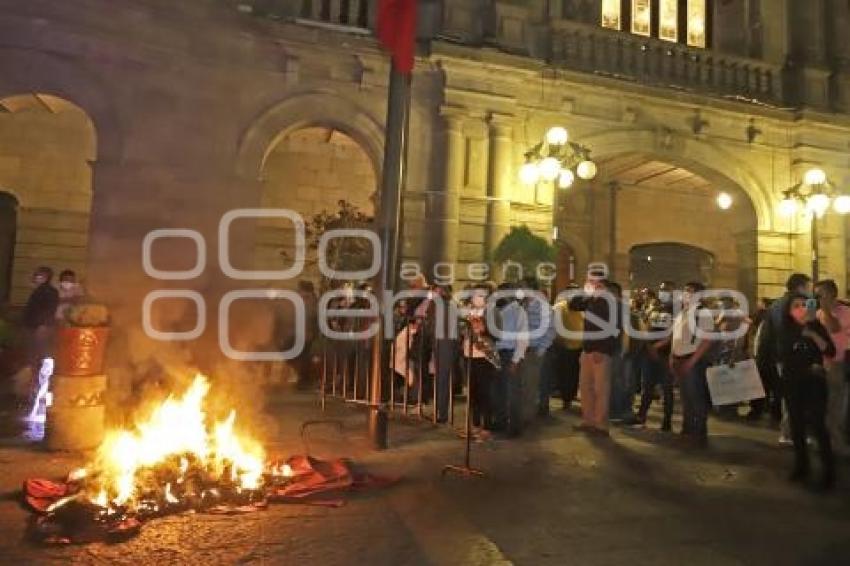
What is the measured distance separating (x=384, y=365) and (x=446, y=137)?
5768mm

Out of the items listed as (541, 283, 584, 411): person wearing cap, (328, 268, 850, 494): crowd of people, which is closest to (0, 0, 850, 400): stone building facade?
(541, 283, 584, 411): person wearing cap

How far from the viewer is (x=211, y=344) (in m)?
9.95

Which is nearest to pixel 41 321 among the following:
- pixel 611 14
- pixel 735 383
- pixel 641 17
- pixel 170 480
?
pixel 170 480

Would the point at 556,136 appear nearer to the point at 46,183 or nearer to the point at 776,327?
the point at 776,327

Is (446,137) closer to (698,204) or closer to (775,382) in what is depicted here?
(775,382)

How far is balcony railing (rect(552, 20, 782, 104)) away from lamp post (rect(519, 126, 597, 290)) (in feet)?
6.93

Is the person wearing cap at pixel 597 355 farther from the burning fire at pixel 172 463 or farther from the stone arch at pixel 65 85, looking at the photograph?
the stone arch at pixel 65 85

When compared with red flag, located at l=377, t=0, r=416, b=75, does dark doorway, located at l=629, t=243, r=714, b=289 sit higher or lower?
lower

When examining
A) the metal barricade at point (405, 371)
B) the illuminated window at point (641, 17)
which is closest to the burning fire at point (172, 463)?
the metal barricade at point (405, 371)

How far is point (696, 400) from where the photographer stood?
739 cm

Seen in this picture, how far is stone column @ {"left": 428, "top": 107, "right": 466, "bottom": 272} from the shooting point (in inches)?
437

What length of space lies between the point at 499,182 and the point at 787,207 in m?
6.33

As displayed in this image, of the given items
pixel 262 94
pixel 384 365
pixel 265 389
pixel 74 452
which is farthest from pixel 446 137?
pixel 74 452

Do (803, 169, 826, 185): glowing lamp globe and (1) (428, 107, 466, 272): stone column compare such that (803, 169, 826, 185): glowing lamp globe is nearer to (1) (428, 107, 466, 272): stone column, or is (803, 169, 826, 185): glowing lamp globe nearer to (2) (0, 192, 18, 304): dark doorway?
(1) (428, 107, 466, 272): stone column
